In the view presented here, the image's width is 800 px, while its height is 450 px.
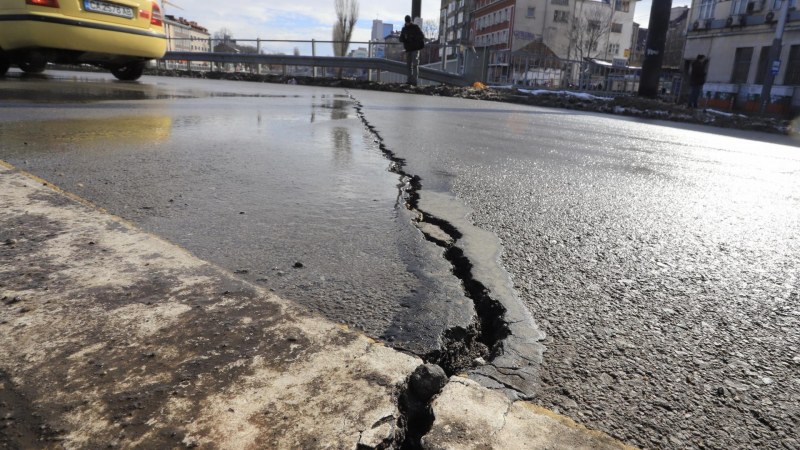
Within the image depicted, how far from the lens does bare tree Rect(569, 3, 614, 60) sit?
53594mm

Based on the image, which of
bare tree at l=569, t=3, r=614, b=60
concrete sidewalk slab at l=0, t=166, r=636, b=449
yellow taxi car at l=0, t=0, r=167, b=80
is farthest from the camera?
bare tree at l=569, t=3, r=614, b=60

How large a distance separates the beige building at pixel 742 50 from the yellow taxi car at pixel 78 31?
941 inches

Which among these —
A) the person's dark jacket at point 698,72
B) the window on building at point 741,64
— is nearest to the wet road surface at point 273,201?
the person's dark jacket at point 698,72

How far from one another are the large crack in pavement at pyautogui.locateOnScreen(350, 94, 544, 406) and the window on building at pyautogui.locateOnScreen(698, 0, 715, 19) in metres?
33.5

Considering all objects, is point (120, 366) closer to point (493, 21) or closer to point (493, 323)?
point (493, 323)

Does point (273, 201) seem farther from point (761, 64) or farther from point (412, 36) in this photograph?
point (761, 64)

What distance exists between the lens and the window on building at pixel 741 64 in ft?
85.6

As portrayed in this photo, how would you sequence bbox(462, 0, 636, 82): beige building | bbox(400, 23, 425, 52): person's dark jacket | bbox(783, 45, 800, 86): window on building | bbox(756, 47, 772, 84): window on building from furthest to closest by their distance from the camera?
bbox(462, 0, 636, 82): beige building
bbox(756, 47, 772, 84): window on building
bbox(783, 45, 800, 86): window on building
bbox(400, 23, 425, 52): person's dark jacket

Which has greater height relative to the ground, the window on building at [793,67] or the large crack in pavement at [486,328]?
the window on building at [793,67]

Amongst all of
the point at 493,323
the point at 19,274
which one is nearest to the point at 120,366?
the point at 19,274

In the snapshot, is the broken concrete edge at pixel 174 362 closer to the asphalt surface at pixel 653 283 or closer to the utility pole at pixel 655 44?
the asphalt surface at pixel 653 283

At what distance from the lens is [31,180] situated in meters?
2.41

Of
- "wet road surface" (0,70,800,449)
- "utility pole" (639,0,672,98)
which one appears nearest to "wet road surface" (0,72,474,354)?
"wet road surface" (0,70,800,449)

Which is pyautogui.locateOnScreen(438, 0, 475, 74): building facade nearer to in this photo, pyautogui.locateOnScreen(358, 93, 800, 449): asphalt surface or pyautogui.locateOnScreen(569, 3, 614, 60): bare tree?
pyautogui.locateOnScreen(569, 3, 614, 60): bare tree
